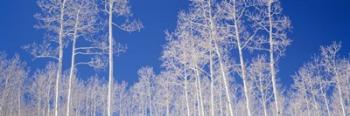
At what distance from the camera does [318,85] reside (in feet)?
120

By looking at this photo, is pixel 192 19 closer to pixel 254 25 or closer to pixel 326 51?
pixel 254 25

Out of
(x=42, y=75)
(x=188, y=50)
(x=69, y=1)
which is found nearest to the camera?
(x=69, y=1)

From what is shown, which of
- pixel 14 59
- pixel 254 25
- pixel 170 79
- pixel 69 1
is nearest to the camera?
pixel 254 25

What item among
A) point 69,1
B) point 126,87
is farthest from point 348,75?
point 126,87

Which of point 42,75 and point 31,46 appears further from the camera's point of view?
point 42,75

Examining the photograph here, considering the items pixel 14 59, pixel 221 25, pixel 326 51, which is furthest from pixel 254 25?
pixel 14 59

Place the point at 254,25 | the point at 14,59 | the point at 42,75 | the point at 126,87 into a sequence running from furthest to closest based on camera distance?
the point at 126,87
the point at 42,75
the point at 14,59
the point at 254,25

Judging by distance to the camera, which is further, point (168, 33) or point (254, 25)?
point (168, 33)

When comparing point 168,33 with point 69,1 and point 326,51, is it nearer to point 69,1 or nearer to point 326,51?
point 69,1

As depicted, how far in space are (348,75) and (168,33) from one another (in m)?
19.8

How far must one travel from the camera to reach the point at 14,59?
4050 centimetres

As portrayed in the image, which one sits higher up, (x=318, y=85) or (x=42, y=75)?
(x=42, y=75)

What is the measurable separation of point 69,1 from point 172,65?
8.51 metres

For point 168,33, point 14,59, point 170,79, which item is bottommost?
point 170,79
